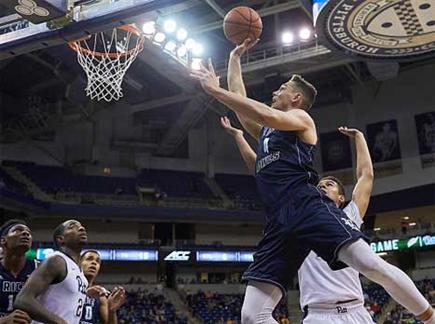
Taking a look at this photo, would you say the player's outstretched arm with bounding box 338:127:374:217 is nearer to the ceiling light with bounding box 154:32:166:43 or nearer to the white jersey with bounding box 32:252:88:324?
the white jersey with bounding box 32:252:88:324

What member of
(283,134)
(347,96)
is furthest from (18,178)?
(283,134)

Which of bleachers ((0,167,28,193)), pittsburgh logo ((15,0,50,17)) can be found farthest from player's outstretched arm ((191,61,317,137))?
bleachers ((0,167,28,193))

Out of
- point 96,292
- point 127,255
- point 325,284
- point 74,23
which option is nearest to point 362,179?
point 325,284

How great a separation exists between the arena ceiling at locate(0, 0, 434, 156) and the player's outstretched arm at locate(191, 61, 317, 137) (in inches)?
622

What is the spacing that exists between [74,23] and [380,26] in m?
7.12

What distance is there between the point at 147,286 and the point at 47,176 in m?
6.96

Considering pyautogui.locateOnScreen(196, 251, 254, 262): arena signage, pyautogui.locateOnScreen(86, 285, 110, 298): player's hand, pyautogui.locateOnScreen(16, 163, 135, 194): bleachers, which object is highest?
pyautogui.locateOnScreen(16, 163, 135, 194): bleachers

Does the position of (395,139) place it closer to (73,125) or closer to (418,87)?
(418,87)

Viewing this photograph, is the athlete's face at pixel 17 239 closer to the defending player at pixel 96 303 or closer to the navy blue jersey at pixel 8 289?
the navy blue jersey at pixel 8 289

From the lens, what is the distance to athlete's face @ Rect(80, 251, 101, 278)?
216 inches

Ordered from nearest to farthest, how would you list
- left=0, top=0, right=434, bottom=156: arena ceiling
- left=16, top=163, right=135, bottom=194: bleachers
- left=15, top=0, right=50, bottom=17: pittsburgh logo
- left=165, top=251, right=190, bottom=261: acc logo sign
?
1. left=15, top=0, right=50, bottom=17: pittsburgh logo
2. left=0, top=0, right=434, bottom=156: arena ceiling
3. left=16, top=163, right=135, bottom=194: bleachers
4. left=165, top=251, right=190, bottom=261: acc logo sign

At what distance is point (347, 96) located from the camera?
3022cm

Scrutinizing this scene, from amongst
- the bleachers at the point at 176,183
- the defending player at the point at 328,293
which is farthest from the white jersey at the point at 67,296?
the bleachers at the point at 176,183

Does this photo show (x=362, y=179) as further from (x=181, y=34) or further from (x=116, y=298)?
(x=181, y=34)
